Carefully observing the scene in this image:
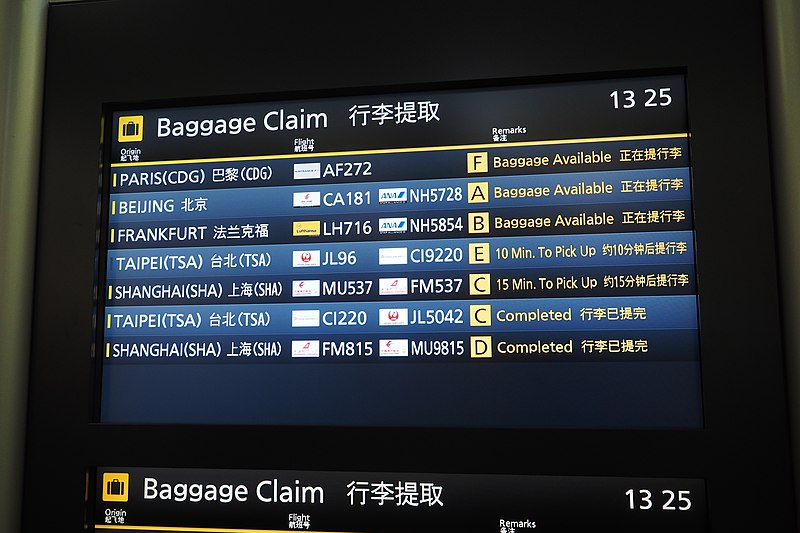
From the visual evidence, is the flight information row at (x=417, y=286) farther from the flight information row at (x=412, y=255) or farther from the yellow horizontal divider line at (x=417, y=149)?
the yellow horizontal divider line at (x=417, y=149)

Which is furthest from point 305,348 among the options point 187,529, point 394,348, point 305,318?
point 187,529

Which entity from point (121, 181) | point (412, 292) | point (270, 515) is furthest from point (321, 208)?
point (270, 515)

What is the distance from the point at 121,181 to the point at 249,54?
1.15ft

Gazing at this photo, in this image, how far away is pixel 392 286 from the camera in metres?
1.44

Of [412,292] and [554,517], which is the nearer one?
[554,517]

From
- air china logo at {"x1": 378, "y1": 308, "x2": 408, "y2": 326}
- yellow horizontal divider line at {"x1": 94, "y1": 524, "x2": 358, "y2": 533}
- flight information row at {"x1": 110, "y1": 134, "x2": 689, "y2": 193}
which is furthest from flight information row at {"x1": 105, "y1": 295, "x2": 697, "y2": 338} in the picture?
yellow horizontal divider line at {"x1": 94, "y1": 524, "x2": 358, "y2": 533}

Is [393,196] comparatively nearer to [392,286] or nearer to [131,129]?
[392,286]

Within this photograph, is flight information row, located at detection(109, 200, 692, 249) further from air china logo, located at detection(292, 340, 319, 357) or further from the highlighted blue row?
air china logo, located at detection(292, 340, 319, 357)

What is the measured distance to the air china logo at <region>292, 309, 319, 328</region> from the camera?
1452 millimetres

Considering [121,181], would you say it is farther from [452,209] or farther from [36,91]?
[452,209]

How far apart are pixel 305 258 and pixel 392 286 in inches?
6.8

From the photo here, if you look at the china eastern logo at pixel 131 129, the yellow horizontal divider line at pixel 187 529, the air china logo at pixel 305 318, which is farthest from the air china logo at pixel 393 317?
the china eastern logo at pixel 131 129

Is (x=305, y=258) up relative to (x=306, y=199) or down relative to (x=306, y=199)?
down

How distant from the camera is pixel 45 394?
4.84 ft
